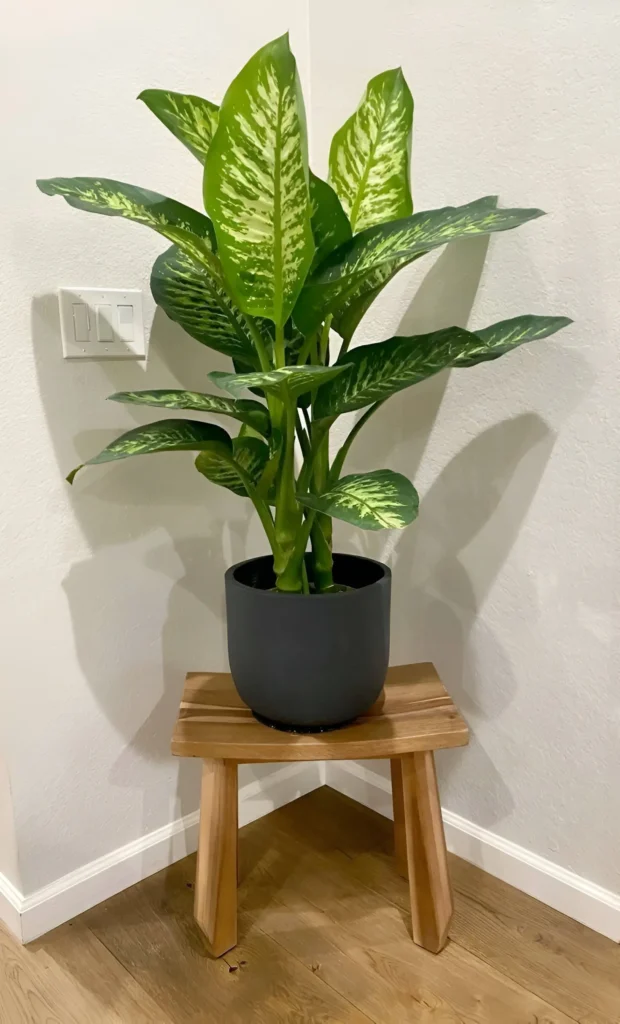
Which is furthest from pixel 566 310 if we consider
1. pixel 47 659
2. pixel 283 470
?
pixel 47 659

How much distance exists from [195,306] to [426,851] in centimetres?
85

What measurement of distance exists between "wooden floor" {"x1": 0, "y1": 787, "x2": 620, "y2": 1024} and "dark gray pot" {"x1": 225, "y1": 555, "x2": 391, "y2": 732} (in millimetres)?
376

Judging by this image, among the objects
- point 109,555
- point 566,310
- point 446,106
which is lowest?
point 109,555

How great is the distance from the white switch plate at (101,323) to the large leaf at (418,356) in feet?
1.20

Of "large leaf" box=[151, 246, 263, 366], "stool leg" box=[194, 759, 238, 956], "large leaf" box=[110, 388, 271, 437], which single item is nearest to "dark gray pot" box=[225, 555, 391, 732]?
"stool leg" box=[194, 759, 238, 956]

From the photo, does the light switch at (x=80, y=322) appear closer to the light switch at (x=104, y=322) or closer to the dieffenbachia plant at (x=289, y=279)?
the light switch at (x=104, y=322)

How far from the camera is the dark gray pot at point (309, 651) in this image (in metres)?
0.99

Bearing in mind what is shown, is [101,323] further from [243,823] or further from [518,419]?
[243,823]

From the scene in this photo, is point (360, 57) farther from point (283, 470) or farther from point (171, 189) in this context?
point (283, 470)

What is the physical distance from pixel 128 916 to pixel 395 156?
1.24 metres

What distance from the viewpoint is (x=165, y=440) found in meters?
0.95

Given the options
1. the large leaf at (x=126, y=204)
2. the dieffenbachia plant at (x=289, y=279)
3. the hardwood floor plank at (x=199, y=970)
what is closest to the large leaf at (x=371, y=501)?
the dieffenbachia plant at (x=289, y=279)

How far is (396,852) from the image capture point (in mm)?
1319

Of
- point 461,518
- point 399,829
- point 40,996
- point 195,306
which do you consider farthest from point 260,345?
point 40,996
